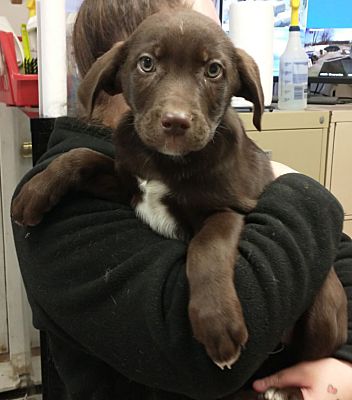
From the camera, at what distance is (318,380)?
35.8 inches

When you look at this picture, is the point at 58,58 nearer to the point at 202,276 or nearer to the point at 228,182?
the point at 228,182

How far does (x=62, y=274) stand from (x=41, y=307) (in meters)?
0.09

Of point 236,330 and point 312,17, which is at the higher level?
point 312,17

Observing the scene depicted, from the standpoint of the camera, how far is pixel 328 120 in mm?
1723

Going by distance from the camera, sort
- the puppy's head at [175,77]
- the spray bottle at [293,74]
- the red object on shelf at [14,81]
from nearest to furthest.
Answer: the puppy's head at [175,77]
the red object on shelf at [14,81]
the spray bottle at [293,74]

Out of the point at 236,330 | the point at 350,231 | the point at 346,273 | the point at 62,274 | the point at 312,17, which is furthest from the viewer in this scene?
the point at 312,17

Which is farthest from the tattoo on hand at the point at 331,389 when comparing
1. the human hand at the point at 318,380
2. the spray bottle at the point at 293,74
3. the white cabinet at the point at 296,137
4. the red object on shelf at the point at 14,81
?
the spray bottle at the point at 293,74

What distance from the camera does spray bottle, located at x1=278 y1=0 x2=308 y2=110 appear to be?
184 cm

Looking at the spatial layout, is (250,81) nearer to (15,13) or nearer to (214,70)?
(214,70)

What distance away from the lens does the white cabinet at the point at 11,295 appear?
6.11 ft

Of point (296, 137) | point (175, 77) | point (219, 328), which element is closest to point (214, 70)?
point (175, 77)

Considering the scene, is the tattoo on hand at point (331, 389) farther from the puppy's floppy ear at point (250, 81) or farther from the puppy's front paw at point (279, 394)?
the puppy's floppy ear at point (250, 81)

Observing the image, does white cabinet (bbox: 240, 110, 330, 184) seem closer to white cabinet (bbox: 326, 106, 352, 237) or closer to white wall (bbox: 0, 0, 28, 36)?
white cabinet (bbox: 326, 106, 352, 237)

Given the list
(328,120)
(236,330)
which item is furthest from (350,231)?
(236,330)
